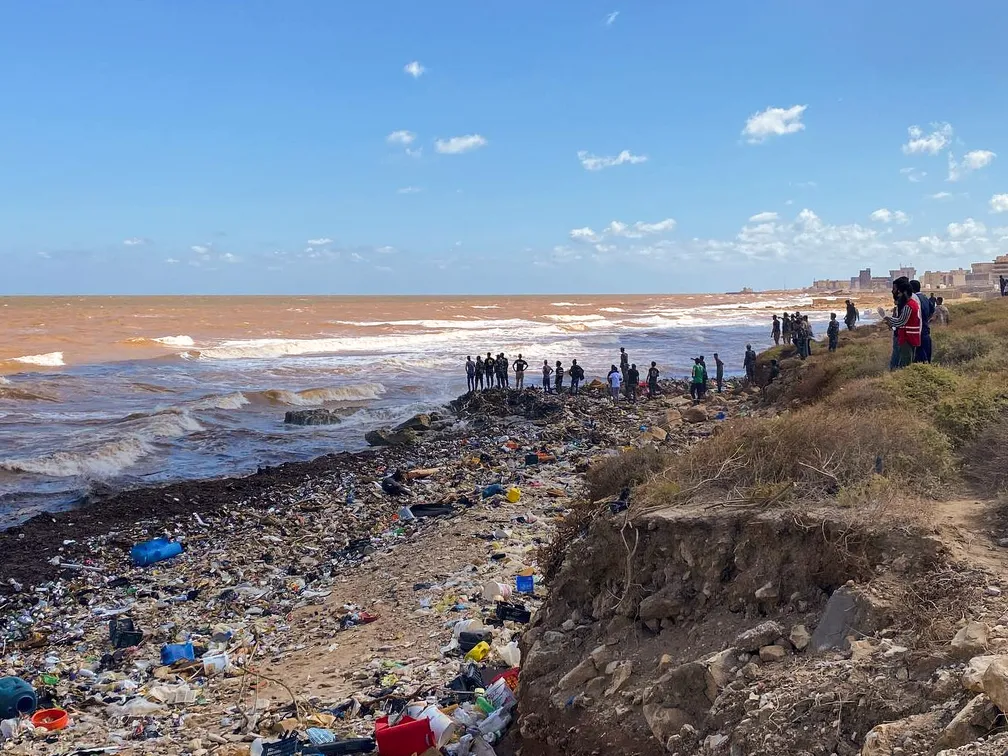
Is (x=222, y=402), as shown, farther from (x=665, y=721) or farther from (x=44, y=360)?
(x=665, y=721)

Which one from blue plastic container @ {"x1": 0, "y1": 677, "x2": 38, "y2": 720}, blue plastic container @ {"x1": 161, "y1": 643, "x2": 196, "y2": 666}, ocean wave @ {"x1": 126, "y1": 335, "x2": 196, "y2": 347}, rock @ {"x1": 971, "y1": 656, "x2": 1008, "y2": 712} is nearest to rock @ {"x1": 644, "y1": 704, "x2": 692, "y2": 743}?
rock @ {"x1": 971, "y1": 656, "x2": 1008, "y2": 712}

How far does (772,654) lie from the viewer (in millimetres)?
3984

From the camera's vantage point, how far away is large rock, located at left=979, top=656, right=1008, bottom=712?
9.02ft

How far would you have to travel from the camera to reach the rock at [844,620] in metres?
3.86

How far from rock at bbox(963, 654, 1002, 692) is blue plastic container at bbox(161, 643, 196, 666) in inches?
274

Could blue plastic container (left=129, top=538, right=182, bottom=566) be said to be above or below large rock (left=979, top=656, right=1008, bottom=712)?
below

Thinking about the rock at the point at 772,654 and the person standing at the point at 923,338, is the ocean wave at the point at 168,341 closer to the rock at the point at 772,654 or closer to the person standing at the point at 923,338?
the person standing at the point at 923,338

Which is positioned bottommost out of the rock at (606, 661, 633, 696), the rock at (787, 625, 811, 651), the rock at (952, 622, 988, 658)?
the rock at (606, 661, 633, 696)

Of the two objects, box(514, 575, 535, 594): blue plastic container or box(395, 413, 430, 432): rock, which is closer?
box(514, 575, 535, 594): blue plastic container

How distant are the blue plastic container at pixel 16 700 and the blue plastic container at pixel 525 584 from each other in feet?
15.1

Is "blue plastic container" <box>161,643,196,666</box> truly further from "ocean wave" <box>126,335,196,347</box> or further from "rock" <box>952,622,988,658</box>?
"ocean wave" <box>126,335,196,347</box>

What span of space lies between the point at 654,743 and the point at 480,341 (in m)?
47.1

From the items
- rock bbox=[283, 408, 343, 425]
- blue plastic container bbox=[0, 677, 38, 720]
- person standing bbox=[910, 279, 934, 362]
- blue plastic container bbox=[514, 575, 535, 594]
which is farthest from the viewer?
rock bbox=[283, 408, 343, 425]

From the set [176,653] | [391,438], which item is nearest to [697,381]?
[391,438]
